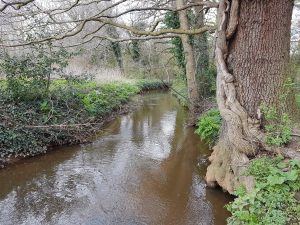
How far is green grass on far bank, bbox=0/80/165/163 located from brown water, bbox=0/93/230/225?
1.35 ft

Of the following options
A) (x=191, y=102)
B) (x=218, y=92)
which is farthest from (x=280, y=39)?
(x=191, y=102)

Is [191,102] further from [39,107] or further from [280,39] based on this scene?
[280,39]

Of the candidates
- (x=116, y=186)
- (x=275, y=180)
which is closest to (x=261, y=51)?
(x=275, y=180)

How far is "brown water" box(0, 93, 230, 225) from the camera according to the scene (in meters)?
4.69

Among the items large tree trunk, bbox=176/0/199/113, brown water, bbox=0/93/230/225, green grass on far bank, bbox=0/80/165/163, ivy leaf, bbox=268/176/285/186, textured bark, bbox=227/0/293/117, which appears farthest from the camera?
large tree trunk, bbox=176/0/199/113

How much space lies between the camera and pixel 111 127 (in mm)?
10898

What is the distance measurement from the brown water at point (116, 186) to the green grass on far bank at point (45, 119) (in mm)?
410

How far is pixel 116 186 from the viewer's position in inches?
231

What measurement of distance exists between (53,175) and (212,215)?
11.9 feet

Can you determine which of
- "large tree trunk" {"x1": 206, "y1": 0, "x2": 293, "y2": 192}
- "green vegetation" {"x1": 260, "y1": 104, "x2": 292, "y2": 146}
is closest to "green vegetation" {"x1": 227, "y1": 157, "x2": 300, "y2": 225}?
"green vegetation" {"x1": 260, "y1": 104, "x2": 292, "y2": 146}

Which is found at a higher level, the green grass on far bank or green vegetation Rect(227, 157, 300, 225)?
the green grass on far bank

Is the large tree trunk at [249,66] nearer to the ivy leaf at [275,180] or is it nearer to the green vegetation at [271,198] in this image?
the green vegetation at [271,198]

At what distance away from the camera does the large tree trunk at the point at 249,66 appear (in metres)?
4.76

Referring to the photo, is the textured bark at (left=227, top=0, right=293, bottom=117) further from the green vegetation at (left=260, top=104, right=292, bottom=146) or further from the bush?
the bush
